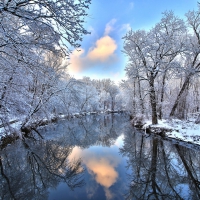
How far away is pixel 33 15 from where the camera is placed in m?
3.06

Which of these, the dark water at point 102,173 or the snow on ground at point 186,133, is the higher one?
the snow on ground at point 186,133

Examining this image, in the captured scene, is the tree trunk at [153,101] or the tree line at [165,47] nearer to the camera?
the tree line at [165,47]

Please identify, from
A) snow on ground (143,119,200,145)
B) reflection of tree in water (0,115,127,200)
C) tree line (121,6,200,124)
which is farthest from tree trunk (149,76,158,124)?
reflection of tree in water (0,115,127,200)

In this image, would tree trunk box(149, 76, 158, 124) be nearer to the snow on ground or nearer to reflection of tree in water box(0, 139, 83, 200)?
the snow on ground

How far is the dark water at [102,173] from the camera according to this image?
4.66 metres

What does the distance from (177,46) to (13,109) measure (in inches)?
514

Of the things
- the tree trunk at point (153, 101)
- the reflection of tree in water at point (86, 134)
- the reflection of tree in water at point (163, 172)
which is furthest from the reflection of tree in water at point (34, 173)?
the tree trunk at point (153, 101)

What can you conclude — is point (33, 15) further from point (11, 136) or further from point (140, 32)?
point (140, 32)

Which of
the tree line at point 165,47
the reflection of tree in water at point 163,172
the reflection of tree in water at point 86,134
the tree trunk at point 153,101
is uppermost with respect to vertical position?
the tree line at point 165,47

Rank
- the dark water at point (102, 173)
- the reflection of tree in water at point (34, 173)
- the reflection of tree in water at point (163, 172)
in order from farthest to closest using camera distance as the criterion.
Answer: the reflection of tree in water at point (34, 173)
the dark water at point (102, 173)
the reflection of tree in water at point (163, 172)

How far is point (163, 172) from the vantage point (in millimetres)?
5953

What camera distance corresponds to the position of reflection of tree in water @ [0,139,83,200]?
487 cm

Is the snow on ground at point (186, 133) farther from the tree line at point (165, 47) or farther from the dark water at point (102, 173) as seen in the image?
the tree line at point (165, 47)

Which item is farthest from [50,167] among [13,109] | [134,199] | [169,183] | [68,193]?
[169,183]
